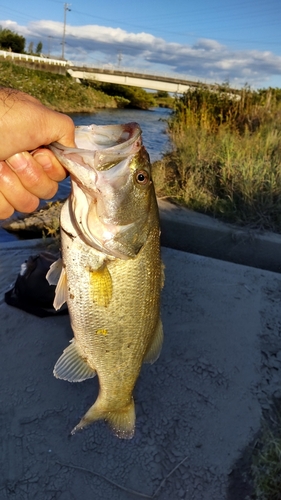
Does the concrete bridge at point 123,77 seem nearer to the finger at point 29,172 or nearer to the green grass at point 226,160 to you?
the green grass at point 226,160

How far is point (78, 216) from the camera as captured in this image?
1.92m

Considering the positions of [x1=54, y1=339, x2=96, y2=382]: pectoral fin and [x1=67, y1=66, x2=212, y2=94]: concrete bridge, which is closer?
[x1=54, y1=339, x2=96, y2=382]: pectoral fin

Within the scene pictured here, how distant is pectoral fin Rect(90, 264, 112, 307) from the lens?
1979 millimetres

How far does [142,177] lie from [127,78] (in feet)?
161

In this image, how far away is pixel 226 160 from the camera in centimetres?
773

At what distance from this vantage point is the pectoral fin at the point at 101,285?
1.98 metres

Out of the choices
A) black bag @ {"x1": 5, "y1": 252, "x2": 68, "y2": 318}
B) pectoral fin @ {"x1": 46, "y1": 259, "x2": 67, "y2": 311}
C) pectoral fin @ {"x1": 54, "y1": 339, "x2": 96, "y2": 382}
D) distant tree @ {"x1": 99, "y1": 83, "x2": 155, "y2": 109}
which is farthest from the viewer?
distant tree @ {"x1": 99, "y1": 83, "x2": 155, "y2": 109}

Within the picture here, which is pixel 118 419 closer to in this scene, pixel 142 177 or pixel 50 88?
pixel 142 177

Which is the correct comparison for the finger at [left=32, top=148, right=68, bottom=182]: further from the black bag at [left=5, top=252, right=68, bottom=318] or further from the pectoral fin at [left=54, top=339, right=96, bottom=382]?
the black bag at [left=5, top=252, right=68, bottom=318]

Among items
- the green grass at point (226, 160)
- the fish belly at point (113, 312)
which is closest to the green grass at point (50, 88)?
the green grass at point (226, 160)

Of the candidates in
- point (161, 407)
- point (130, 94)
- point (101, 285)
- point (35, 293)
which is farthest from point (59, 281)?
point (130, 94)

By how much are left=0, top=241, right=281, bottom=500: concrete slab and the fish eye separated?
202cm

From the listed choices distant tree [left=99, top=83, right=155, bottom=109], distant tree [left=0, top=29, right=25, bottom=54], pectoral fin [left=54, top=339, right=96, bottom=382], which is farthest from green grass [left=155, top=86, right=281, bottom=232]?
distant tree [left=0, top=29, right=25, bottom=54]

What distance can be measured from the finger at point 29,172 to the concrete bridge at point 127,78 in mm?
46943
